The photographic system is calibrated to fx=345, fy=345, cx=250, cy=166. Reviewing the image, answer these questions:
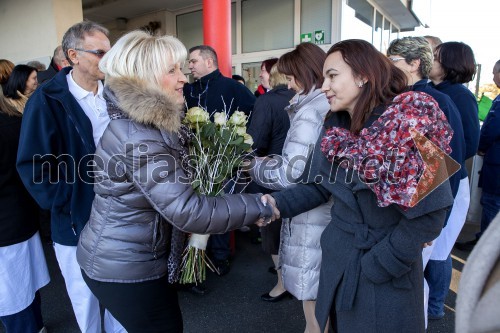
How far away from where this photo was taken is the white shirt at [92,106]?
2162 mm

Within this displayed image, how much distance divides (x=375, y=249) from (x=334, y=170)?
375 mm

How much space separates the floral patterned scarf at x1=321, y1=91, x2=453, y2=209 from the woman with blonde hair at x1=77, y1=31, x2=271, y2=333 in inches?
22.1

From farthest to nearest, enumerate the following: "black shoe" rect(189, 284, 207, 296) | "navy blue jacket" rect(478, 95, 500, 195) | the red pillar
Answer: the red pillar, "navy blue jacket" rect(478, 95, 500, 195), "black shoe" rect(189, 284, 207, 296)

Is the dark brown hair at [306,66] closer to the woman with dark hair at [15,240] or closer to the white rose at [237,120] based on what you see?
the white rose at [237,120]

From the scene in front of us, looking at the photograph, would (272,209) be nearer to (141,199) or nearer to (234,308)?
(141,199)

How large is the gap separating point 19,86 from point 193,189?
82.0 inches

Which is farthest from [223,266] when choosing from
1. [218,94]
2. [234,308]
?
[218,94]

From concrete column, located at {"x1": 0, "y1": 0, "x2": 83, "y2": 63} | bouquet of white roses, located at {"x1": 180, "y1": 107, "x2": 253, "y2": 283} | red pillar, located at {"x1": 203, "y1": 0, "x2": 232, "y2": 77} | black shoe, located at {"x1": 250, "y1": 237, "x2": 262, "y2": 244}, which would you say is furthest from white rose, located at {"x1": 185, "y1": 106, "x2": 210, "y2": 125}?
concrete column, located at {"x1": 0, "y1": 0, "x2": 83, "y2": 63}

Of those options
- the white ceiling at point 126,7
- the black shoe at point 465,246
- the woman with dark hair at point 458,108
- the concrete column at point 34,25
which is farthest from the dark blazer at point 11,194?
the white ceiling at point 126,7

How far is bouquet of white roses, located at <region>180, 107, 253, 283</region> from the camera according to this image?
1725 millimetres

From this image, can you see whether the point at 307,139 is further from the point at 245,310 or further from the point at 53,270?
the point at 53,270

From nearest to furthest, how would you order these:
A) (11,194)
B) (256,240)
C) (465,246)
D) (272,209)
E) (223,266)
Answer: (272,209), (11,194), (223,266), (465,246), (256,240)

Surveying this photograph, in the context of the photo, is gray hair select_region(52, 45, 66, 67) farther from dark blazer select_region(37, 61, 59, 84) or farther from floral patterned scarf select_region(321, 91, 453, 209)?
floral patterned scarf select_region(321, 91, 453, 209)

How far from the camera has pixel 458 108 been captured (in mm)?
2562
